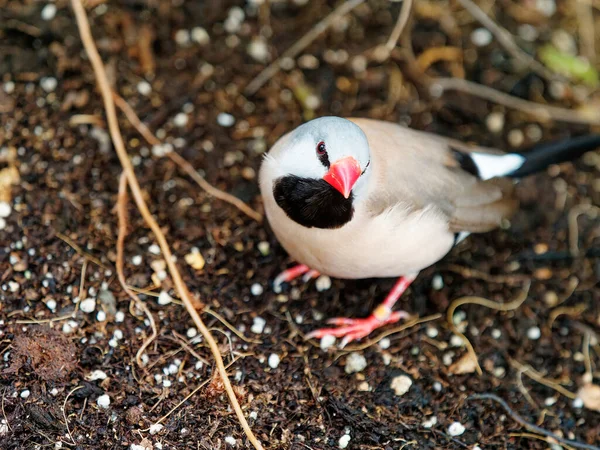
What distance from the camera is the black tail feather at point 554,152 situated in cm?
304

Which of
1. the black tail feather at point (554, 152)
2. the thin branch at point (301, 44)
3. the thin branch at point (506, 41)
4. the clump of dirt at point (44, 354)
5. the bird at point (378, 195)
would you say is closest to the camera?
the bird at point (378, 195)

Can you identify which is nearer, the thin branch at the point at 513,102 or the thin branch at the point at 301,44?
the thin branch at the point at 301,44

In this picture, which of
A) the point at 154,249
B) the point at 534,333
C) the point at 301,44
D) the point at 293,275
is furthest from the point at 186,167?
the point at 534,333

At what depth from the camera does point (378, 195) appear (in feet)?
8.32

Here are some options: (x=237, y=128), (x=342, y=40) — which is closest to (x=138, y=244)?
(x=237, y=128)

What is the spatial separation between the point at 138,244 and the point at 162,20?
1278mm

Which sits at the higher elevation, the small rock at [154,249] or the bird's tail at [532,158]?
the bird's tail at [532,158]

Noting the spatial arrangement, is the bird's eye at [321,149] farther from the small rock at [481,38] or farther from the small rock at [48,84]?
the small rock at [481,38]

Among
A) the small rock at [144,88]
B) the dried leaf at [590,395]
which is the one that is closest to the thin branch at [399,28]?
the small rock at [144,88]

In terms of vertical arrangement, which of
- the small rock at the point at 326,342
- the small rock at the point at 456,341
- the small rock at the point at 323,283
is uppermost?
the small rock at the point at 323,283

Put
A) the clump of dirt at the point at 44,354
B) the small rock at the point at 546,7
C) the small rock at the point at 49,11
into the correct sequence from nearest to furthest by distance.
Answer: the clump of dirt at the point at 44,354 → the small rock at the point at 49,11 → the small rock at the point at 546,7

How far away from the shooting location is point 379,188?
2.55m

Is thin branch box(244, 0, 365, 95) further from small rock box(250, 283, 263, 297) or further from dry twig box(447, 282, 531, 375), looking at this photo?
dry twig box(447, 282, 531, 375)

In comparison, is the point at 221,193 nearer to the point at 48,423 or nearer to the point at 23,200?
the point at 23,200
